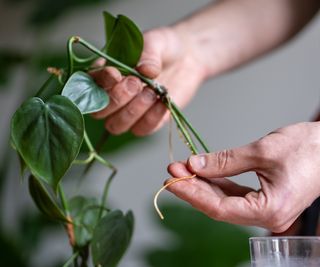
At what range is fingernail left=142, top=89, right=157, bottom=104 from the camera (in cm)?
72

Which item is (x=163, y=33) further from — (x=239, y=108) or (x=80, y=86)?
(x=239, y=108)

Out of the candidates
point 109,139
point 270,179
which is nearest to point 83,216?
point 270,179

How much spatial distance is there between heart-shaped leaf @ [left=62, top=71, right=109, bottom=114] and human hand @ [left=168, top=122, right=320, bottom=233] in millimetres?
104

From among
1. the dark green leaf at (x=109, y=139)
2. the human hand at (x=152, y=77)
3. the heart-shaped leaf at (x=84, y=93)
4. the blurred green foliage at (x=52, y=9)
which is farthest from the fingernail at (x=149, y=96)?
the blurred green foliage at (x=52, y=9)

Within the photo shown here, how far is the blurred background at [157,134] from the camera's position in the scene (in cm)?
143

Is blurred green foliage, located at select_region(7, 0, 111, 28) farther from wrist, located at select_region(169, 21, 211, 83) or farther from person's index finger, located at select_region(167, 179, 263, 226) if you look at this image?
person's index finger, located at select_region(167, 179, 263, 226)

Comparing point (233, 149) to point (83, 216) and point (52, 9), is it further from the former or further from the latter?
point (52, 9)

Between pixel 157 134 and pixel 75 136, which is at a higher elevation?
pixel 75 136

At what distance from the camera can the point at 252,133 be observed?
5.22ft

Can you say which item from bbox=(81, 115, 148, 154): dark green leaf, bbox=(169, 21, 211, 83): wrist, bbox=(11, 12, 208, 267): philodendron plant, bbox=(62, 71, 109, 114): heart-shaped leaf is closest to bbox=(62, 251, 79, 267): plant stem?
bbox=(11, 12, 208, 267): philodendron plant

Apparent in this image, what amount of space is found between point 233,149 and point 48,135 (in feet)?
0.50

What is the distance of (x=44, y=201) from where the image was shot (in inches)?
25.3

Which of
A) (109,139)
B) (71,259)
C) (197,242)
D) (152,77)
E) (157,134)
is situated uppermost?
(152,77)

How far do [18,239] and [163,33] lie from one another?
0.91 metres
